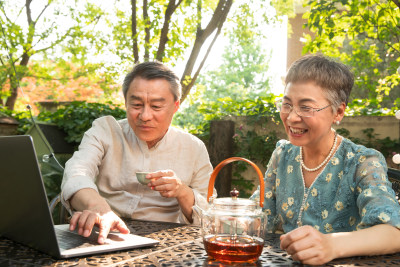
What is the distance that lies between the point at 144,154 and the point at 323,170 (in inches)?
41.9

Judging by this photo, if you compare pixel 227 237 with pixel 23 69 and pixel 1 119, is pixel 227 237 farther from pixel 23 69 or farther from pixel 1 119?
pixel 23 69

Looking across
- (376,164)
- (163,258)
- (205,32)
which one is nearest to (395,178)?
(376,164)

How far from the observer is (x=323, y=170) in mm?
1979

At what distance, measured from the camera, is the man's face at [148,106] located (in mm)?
2342

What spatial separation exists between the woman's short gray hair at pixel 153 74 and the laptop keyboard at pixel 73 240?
108 cm

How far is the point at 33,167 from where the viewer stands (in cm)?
112

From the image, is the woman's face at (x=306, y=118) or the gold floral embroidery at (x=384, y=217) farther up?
the woman's face at (x=306, y=118)

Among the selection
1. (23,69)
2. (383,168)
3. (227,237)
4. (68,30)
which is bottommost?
(227,237)

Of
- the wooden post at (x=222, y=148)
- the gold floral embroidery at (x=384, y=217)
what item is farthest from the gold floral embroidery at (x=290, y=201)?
the wooden post at (x=222, y=148)

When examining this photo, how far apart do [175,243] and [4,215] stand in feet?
1.90

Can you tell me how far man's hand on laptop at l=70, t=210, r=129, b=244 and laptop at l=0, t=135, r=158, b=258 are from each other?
31 millimetres

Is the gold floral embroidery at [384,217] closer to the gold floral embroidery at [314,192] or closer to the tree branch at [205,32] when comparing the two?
the gold floral embroidery at [314,192]

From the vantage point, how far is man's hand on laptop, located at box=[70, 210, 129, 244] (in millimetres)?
1477

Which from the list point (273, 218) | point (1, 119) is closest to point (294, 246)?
point (273, 218)
